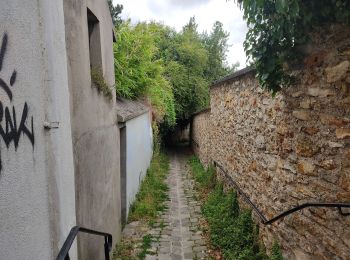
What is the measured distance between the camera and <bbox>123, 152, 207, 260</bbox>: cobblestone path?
6191mm

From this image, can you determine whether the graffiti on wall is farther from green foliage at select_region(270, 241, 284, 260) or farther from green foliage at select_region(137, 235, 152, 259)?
green foliage at select_region(137, 235, 152, 259)

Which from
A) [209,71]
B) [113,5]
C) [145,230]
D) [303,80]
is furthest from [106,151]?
[209,71]

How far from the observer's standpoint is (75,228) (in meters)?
2.92

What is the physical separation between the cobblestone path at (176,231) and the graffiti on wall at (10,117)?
180 inches

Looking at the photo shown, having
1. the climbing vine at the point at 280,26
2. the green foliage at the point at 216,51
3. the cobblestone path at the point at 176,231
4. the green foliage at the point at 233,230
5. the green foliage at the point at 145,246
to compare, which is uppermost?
the green foliage at the point at 216,51

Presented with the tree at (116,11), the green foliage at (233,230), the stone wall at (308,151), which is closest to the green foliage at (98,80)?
the stone wall at (308,151)

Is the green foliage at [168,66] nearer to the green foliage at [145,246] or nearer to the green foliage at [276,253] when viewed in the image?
the green foliage at [145,246]

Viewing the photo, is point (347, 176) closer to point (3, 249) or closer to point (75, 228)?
point (75, 228)

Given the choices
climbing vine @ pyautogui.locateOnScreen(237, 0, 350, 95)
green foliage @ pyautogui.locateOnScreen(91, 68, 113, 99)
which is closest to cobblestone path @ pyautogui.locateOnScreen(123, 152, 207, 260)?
green foliage @ pyautogui.locateOnScreen(91, 68, 113, 99)

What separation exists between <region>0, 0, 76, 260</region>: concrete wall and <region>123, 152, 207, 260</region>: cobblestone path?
362 cm

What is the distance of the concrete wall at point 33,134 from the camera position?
1.84 meters

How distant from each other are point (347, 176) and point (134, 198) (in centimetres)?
669

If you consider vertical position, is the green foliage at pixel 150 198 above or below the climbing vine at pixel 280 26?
below

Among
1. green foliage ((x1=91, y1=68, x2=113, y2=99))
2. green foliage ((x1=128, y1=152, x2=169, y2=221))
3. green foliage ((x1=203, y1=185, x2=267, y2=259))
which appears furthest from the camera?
green foliage ((x1=128, y1=152, x2=169, y2=221))
